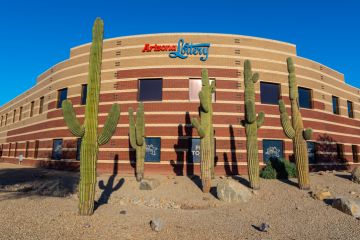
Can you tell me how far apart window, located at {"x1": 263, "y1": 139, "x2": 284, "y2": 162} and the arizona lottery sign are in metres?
7.86

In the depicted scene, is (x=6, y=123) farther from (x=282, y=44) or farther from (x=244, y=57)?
(x=282, y=44)

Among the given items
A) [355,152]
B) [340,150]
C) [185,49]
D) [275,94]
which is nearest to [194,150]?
[185,49]

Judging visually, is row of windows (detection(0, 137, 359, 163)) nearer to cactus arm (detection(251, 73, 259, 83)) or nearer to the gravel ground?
the gravel ground

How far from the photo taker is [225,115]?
17469 mm

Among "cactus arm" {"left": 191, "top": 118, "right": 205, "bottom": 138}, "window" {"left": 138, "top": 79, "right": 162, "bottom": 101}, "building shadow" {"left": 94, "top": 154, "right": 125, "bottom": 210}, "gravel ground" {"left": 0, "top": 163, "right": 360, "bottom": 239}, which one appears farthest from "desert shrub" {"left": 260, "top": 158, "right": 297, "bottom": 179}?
"window" {"left": 138, "top": 79, "right": 162, "bottom": 101}

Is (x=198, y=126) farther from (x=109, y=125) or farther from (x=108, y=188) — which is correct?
(x=108, y=188)

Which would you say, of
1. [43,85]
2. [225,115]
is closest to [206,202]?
[225,115]

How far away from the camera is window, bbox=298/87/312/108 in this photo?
20094 mm

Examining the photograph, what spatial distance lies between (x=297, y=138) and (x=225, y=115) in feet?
20.8

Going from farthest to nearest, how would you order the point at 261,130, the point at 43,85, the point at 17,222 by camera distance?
the point at 43,85, the point at 261,130, the point at 17,222

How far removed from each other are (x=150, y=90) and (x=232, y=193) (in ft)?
35.0

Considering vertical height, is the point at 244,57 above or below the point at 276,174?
above

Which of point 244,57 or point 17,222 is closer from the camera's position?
point 17,222

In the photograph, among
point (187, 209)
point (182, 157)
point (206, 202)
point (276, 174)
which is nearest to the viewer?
point (187, 209)
